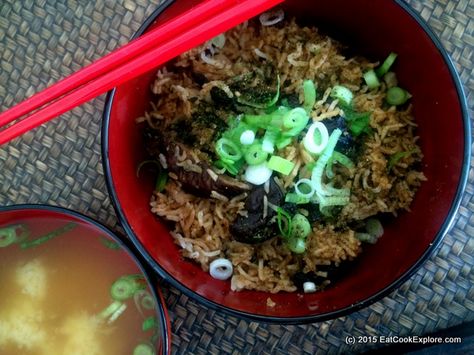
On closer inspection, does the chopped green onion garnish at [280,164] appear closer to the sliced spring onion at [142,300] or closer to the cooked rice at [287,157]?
the cooked rice at [287,157]

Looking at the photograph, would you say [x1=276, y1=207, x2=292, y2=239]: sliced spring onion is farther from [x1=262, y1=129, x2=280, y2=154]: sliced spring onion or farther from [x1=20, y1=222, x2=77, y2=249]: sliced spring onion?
[x1=20, y1=222, x2=77, y2=249]: sliced spring onion

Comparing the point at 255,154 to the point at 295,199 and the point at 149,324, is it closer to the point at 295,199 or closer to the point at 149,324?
the point at 295,199

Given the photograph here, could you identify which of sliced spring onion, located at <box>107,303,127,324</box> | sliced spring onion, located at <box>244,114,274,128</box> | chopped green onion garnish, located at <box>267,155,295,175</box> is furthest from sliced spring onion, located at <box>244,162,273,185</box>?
sliced spring onion, located at <box>107,303,127,324</box>

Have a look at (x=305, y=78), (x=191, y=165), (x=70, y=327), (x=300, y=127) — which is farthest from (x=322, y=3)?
(x=70, y=327)

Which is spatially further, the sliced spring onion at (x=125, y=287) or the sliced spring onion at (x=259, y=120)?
the sliced spring onion at (x=125, y=287)

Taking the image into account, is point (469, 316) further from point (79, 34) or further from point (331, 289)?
point (79, 34)

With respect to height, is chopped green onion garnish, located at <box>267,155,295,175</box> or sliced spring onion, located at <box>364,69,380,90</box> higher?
sliced spring onion, located at <box>364,69,380,90</box>

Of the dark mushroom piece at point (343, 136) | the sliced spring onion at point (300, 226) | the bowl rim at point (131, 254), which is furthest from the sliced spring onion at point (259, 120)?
the bowl rim at point (131, 254)
